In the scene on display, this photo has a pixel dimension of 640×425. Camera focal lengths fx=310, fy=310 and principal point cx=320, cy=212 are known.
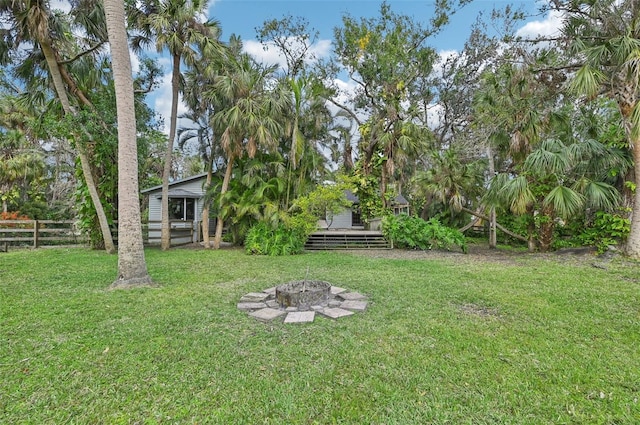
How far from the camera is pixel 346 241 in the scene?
13.0m

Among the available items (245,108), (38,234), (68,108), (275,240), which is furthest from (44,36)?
(275,240)

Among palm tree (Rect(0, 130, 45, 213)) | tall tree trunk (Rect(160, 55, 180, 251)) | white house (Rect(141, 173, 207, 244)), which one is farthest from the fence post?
palm tree (Rect(0, 130, 45, 213))

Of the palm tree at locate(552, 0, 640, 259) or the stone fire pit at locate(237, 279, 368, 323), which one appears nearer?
the stone fire pit at locate(237, 279, 368, 323)

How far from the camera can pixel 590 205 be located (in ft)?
28.8

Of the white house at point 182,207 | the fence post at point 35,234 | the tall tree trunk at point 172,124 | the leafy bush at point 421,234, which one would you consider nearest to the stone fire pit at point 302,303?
the leafy bush at point 421,234

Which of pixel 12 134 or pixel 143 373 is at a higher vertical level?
pixel 12 134

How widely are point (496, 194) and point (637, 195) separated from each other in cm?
308

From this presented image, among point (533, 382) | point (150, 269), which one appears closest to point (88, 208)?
point (150, 269)

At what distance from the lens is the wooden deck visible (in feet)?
40.5

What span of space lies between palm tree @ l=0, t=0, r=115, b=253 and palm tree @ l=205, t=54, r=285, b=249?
3815 millimetres

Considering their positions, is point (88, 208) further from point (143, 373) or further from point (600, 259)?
point (600, 259)

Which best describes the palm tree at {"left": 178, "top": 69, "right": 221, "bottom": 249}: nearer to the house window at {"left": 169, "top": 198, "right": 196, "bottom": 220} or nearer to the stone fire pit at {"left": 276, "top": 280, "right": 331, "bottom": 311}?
the house window at {"left": 169, "top": 198, "right": 196, "bottom": 220}

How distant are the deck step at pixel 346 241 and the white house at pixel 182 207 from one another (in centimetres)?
596

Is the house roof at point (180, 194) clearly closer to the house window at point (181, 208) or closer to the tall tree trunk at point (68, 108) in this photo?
the house window at point (181, 208)
